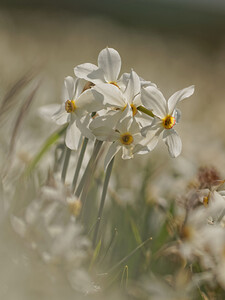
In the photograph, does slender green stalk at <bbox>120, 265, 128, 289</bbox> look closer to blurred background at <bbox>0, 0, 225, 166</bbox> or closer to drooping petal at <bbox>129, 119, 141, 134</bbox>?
drooping petal at <bbox>129, 119, 141, 134</bbox>

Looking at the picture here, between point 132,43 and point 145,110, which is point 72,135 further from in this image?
point 132,43

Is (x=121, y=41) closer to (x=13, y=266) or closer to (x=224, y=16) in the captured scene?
(x=224, y=16)

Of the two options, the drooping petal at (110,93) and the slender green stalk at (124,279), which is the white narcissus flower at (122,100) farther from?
the slender green stalk at (124,279)

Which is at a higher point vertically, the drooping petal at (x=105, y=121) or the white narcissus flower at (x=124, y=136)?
the drooping petal at (x=105, y=121)

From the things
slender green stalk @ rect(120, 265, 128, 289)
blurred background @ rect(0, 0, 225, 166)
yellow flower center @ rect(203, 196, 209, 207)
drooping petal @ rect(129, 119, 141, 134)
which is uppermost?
drooping petal @ rect(129, 119, 141, 134)

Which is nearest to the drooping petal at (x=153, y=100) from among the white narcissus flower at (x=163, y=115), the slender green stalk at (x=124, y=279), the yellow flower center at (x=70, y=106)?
the white narcissus flower at (x=163, y=115)

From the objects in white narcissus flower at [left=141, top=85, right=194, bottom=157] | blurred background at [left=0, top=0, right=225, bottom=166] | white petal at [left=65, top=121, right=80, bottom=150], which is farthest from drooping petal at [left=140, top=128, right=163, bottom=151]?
blurred background at [left=0, top=0, right=225, bottom=166]

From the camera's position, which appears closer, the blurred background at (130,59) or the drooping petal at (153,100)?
the drooping petal at (153,100)
